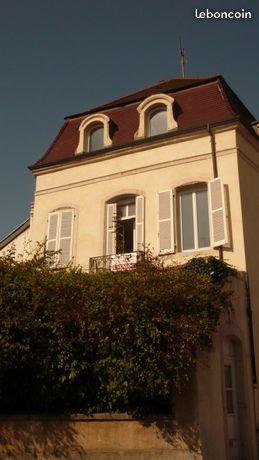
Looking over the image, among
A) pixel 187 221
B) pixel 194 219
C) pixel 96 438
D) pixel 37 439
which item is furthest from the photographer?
pixel 187 221

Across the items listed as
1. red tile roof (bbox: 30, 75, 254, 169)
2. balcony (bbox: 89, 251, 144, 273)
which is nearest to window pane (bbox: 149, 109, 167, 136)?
red tile roof (bbox: 30, 75, 254, 169)

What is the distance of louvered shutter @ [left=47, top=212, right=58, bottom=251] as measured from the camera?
1373cm

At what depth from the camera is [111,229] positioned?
13281 millimetres

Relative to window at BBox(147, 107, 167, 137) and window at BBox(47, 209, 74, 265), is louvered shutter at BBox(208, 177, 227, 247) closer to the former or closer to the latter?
window at BBox(147, 107, 167, 137)

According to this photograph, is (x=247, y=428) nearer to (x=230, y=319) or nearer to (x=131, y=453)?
(x=230, y=319)

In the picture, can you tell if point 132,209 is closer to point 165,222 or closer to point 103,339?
point 165,222

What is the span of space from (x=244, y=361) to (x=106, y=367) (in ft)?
11.9

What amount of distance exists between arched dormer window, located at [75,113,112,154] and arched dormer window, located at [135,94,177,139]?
120 centimetres

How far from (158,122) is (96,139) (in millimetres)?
2125

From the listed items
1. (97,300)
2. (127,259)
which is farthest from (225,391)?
(127,259)

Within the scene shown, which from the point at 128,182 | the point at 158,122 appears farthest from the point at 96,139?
the point at 128,182

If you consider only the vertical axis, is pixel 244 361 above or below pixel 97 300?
below

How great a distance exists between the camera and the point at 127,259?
12.0 m

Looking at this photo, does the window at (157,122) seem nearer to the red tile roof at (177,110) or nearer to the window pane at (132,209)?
the red tile roof at (177,110)
